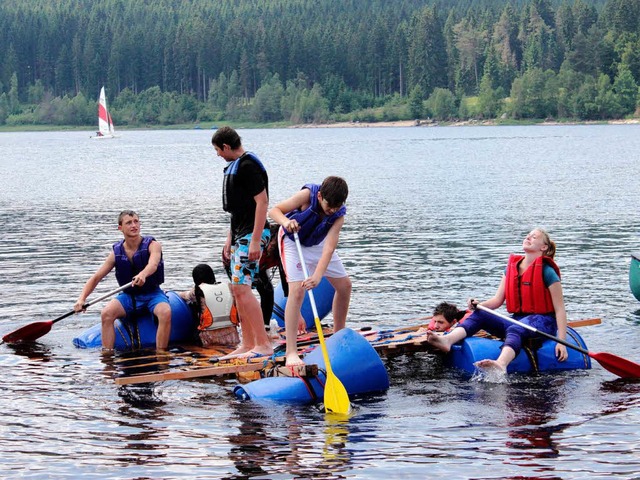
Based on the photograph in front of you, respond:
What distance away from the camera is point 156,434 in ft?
28.3

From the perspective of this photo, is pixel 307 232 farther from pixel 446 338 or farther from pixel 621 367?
pixel 621 367

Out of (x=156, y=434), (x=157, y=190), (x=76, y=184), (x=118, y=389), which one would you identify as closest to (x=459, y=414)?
(x=156, y=434)

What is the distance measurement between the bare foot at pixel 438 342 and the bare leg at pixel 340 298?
0.86 meters

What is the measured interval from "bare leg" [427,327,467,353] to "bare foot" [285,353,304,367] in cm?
138

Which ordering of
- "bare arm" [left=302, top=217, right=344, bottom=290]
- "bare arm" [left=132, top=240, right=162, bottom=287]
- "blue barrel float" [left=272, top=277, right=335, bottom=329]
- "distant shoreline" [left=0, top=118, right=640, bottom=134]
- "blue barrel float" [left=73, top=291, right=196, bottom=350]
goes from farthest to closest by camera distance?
"distant shoreline" [left=0, top=118, right=640, bottom=134] → "blue barrel float" [left=272, top=277, right=335, bottom=329] → "blue barrel float" [left=73, top=291, right=196, bottom=350] → "bare arm" [left=132, top=240, right=162, bottom=287] → "bare arm" [left=302, top=217, right=344, bottom=290]

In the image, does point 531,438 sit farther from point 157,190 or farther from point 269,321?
point 157,190

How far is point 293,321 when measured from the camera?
9.92 meters

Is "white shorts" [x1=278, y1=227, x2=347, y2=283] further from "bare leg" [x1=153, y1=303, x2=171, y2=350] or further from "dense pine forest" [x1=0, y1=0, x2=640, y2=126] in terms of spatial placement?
"dense pine forest" [x1=0, y1=0, x2=640, y2=126]

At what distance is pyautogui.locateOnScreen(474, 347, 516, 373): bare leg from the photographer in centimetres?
998

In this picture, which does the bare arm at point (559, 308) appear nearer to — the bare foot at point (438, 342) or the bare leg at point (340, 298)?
the bare foot at point (438, 342)

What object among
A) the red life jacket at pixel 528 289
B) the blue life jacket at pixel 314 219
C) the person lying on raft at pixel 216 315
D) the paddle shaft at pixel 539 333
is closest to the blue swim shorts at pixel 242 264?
the blue life jacket at pixel 314 219

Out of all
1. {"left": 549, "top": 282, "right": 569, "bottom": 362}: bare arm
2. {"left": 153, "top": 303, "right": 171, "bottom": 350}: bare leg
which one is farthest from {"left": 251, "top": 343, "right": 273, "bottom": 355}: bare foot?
{"left": 549, "top": 282, "right": 569, "bottom": 362}: bare arm

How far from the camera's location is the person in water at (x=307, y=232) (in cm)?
977

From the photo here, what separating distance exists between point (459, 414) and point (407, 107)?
5797 inches
